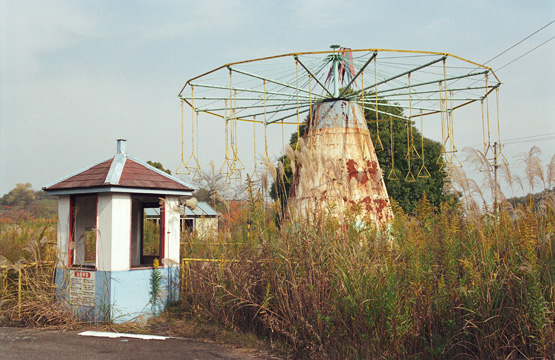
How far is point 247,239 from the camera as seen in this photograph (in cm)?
776

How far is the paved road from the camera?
21.4ft

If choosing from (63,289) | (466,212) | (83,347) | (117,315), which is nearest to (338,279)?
(466,212)

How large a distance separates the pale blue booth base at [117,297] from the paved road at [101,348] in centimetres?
77

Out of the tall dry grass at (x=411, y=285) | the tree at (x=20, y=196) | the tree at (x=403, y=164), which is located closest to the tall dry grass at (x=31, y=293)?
the tall dry grass at (x=411, y=285)

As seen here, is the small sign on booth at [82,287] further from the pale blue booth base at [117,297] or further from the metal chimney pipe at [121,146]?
the metal chimney pipe at [121,146]

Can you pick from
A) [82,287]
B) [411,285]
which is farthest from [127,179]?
[411,285]

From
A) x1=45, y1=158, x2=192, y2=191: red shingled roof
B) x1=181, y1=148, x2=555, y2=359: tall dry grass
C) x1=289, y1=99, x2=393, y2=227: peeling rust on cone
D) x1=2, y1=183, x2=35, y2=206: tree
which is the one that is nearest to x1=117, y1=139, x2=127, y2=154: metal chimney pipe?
x1=45, y1=158, x2=192, y2=191: red shingled roof

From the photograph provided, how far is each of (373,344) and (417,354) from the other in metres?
0.55

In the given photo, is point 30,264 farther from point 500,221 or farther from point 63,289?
point 500,221

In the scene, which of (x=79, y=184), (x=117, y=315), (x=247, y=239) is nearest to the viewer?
(x=247, y=239)

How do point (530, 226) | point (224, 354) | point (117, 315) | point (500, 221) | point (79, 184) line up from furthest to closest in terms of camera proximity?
point (79, 184)
point (117, 315)
point (224, 354)
point (500, 221)
point (530, 226)

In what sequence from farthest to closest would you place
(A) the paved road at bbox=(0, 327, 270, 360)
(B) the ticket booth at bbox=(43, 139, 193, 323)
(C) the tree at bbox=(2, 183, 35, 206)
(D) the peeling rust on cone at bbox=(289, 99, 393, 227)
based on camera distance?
1. (C) the tree at bbox=(2, 183, 35, 206)
2. (D) the peeling rust on cone at bbox=(289, 99, 393, 227)
3. (B) the ticket booth at bbox=(43, 139, 193, 323)
4. (A) the paved road at bbox=(0, 327, 270, 360)

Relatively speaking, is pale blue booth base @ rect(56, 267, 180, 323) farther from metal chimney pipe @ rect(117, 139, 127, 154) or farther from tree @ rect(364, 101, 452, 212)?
tree @ rect(364, 101, 452, 212)

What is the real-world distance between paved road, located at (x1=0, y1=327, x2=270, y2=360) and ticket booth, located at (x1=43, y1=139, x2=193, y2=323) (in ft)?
3.27
